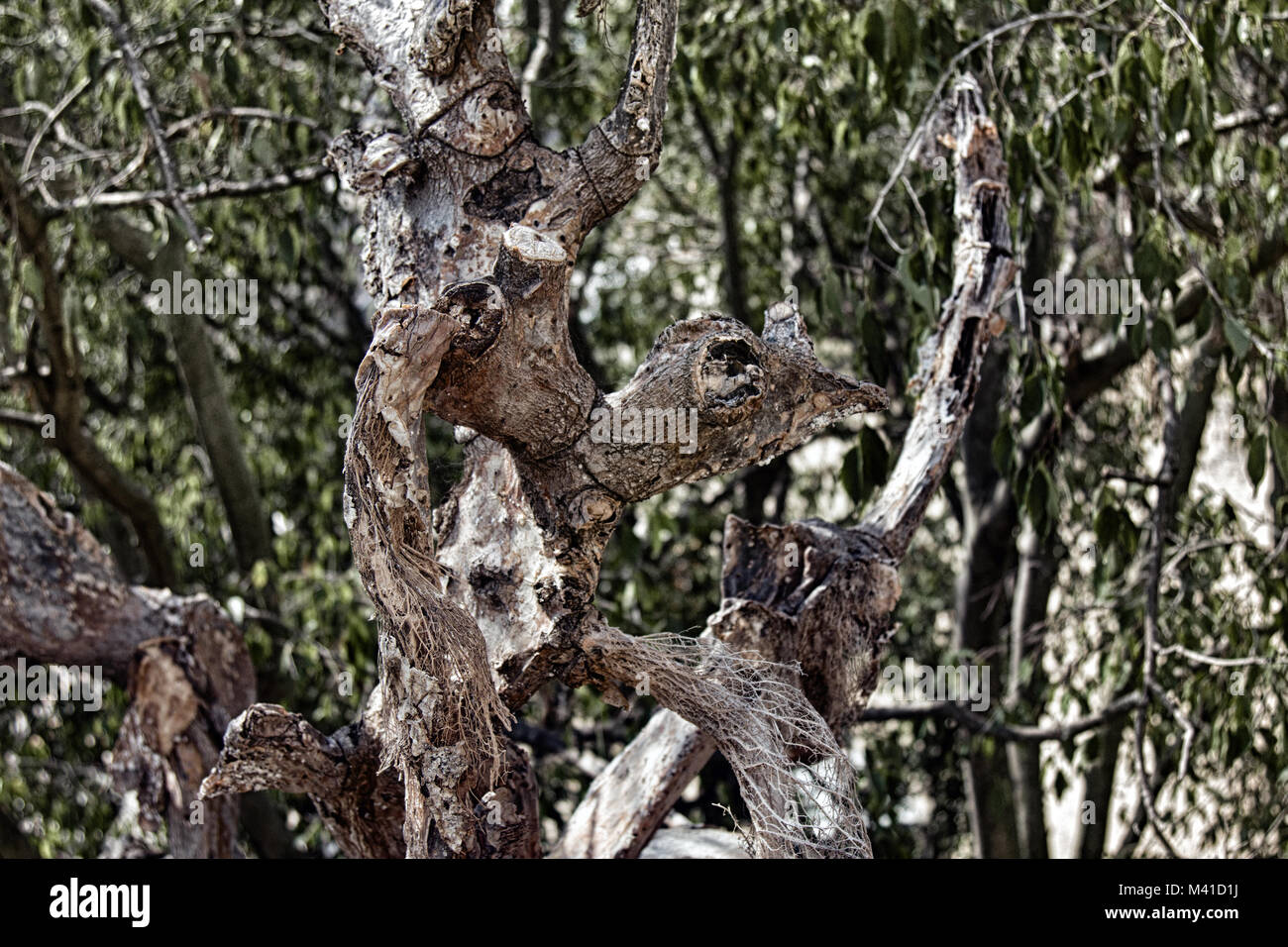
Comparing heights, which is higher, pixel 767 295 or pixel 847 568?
pixel 767 295

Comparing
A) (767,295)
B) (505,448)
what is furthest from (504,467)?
(767,295)

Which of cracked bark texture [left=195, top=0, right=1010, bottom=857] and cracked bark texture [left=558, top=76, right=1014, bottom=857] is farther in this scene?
cracked bark texture [left=558, top=76, right=1014, bottom=857]

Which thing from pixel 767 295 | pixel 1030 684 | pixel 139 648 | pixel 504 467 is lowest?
pixel 1030 684

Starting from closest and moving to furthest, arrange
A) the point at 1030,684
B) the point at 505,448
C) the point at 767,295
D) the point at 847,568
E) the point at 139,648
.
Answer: the point at 505,448, the point at 847,568, the point at 139,648, the point at 1030,684, the point at 767,295

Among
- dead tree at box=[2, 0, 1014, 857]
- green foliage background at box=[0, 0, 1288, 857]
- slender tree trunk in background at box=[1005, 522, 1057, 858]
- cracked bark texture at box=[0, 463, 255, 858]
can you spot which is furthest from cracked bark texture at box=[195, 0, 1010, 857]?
slender tree trunk in background at box=[1005, 522, 1057, 858]

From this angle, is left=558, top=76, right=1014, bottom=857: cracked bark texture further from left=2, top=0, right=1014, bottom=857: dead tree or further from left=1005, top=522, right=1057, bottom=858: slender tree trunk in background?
left=1005, top=522, right=1057, bottom=858: slender tree trunk in background

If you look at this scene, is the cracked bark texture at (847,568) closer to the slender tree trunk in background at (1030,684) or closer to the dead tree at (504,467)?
the dead tree at (504,467)

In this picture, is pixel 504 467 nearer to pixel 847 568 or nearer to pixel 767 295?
pixel 847 568

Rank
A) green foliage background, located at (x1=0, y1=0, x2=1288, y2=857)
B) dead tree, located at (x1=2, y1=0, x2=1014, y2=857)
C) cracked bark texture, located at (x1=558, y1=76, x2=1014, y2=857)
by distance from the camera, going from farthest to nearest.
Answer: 1. green foliage background, located at (x1=0, y1=0, x2=1288, y2=857)
2. cracked bark texture, located at (x1=558, y1=76, x2=1014, y2=857)
3. dead tree, located at (x1=2, y1=0, x2=1014, y2=857)

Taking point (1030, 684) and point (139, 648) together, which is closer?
point (139, 648)

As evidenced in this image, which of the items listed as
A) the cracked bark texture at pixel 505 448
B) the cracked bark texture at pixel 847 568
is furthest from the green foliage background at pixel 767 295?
the cracked bark texture at pixel 505 448
